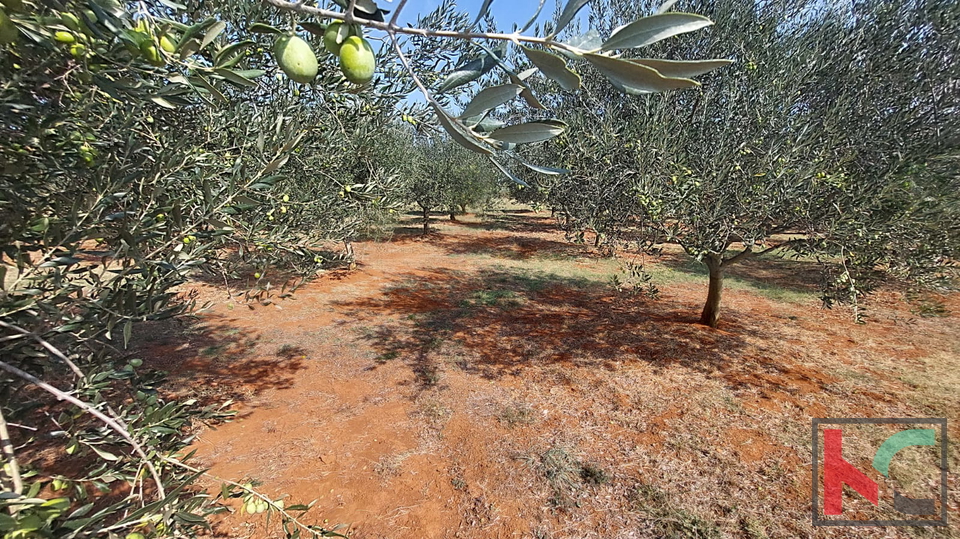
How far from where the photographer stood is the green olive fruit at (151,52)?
95cm

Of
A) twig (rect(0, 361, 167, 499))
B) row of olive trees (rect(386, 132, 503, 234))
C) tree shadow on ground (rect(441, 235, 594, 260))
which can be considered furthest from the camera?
row of olive trees (rect(386, 132, 503, 234))

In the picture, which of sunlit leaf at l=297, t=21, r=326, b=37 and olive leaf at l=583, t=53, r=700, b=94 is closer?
olive leaf at l=583, t=53, r=700, b=94

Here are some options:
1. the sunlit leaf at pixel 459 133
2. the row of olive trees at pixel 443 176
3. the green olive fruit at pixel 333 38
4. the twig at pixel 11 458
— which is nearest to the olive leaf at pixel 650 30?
the sunlit leaf at pixel 459 133

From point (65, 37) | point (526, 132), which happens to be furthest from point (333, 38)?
point (65, 37)

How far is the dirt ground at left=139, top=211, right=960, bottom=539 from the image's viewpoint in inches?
140

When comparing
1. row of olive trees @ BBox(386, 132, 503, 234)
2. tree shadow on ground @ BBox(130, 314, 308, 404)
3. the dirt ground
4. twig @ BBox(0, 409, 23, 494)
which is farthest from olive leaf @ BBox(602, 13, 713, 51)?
row of olive trees @ BBox(386, 132, 503, 234)

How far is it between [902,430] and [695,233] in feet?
10.1

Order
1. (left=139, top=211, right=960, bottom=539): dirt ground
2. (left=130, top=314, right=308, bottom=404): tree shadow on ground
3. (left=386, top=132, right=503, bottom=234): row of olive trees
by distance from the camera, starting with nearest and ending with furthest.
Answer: (left=139, top=211, right=960, bottom=539): dirt ground → (left=130, top=314, right=308, bottom=404): tree shadow on ground → (left=386, top=132, right=503, bottom=234): row of olive trees

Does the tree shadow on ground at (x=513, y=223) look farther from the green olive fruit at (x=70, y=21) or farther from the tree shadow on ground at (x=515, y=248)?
the green olive fruit at (x=70, y=21)

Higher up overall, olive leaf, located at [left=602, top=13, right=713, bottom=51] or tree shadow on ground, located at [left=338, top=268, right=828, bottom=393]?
olive leaf, located at [left=602, top=13, right=713, bottom=51]

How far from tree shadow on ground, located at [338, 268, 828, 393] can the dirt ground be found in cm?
5

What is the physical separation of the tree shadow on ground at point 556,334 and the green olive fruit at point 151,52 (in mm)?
5250

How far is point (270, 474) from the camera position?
12.8 ft

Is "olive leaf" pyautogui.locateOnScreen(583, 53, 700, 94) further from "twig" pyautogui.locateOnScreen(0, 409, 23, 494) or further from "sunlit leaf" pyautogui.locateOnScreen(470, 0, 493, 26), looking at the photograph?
"twig" pyautogui.locateOnScreen(0, 409, 23, 494)
